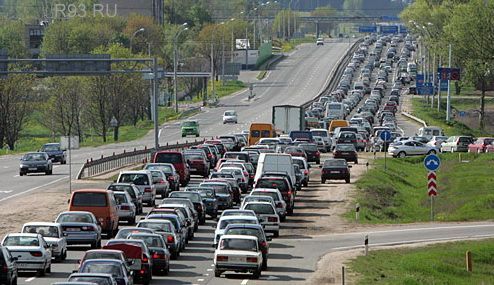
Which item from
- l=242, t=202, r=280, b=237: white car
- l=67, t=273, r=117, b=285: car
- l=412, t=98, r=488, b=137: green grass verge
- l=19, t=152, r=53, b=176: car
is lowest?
l=412, t=98, r=488, b=137: green grass verge

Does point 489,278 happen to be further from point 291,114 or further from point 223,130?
point 223,130

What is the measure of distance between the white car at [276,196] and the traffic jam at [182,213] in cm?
4

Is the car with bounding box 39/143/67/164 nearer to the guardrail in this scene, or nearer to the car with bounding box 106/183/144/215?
the guardrail

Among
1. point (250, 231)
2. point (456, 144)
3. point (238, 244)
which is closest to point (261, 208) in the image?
point (250, 231)

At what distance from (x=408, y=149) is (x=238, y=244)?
58.0m

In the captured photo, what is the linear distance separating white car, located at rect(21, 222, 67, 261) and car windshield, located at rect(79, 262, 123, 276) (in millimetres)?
8625

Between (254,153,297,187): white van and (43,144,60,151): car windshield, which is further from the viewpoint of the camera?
(43,144,60,151): car windshield

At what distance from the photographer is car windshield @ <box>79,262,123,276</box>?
32.2 meters

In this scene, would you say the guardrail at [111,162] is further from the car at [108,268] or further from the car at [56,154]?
the car at [108,268]

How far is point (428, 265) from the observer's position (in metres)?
42.7

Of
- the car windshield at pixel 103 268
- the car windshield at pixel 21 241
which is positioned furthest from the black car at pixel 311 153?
the car windshield at pixel 103 268

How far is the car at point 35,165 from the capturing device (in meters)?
77.6

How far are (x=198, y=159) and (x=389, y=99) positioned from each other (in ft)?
286

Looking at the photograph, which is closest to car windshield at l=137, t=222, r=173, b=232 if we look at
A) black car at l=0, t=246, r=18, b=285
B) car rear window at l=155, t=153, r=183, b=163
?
black car at l=0, t=246, r=18, b=285
